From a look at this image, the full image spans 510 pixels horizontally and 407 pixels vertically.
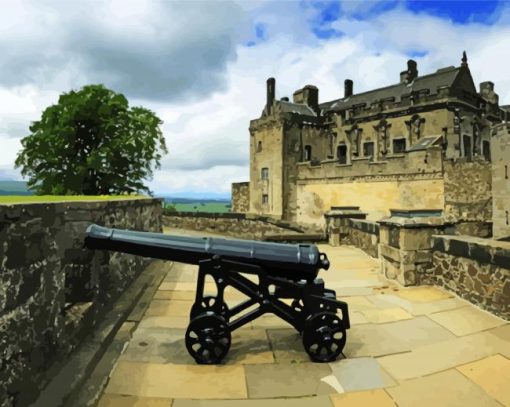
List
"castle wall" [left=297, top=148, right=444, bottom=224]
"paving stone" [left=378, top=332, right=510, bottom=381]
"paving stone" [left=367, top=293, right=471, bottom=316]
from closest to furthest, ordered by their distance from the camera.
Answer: "paving stone" [left=378, top=332, right=510, bottom=381]
"paving stone" [left=367, top=293, right=471, bottom=316]
"castle wall" [left=297, top=148, right=444, bottom=224]

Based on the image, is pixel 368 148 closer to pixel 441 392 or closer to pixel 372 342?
pixel 372 342

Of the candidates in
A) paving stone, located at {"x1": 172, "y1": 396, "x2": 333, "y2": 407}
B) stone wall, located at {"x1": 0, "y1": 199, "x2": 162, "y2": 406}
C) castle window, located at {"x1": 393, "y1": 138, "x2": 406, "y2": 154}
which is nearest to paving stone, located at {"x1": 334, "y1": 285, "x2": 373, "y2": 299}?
paving stone, located at {"x1": 172, "y1": 396, "x2": 333, "y2": 407}

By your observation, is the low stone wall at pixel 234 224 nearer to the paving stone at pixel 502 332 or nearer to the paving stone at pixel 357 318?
the paving stone at pixel 357 318

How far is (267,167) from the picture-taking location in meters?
29.1

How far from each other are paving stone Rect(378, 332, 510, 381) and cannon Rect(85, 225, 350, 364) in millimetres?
562

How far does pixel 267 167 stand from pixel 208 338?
25856 mm

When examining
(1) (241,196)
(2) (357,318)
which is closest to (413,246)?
(2) (357,318)

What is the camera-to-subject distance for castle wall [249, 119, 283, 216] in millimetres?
27797

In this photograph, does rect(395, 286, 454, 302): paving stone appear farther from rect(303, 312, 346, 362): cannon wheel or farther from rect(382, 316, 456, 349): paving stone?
rect(303, 312, 346, 362): cannon wheel

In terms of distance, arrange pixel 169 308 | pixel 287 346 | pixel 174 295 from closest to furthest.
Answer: pixel 287 346
pixel 169 308
pixel 174 295

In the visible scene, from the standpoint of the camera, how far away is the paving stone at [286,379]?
123 inches

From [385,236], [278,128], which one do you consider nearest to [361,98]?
[278,128]

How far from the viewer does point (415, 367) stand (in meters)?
3.57

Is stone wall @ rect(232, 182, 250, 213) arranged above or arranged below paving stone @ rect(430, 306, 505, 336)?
above
